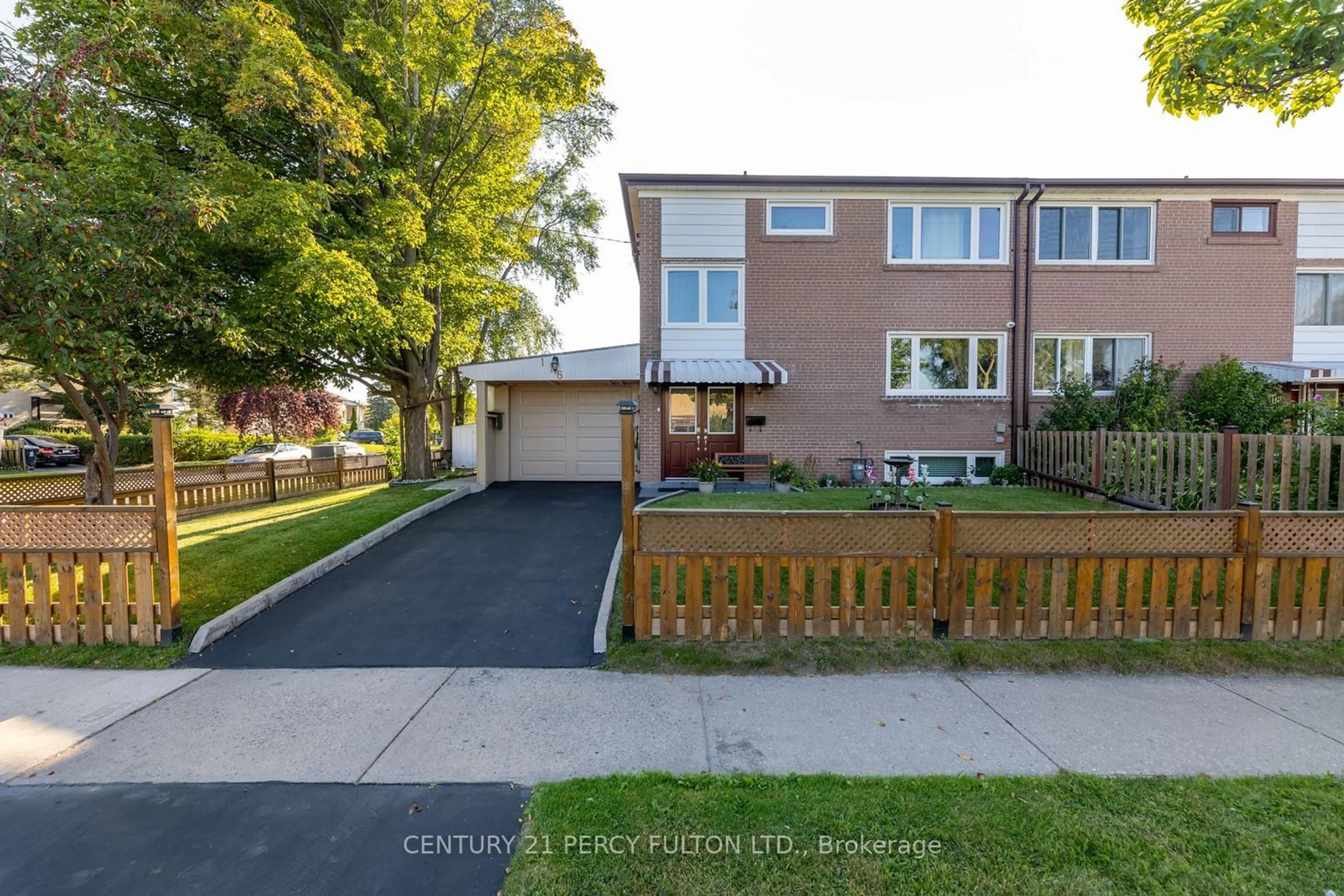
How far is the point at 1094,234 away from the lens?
12617 millimetres

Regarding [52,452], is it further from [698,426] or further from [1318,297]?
[1318,297]

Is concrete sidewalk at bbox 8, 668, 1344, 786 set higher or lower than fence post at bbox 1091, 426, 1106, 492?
lower

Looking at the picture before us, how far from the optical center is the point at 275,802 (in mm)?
3008

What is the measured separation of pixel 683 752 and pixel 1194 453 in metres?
7.24

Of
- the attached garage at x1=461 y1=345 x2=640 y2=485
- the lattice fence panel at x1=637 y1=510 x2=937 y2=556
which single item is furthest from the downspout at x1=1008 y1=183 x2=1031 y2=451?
the lattice fence panel at x1=637 y1=510 x2=937 y2=556

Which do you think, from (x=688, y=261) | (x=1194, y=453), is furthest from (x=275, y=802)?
(x=688, y=261)

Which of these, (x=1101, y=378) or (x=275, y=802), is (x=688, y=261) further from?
(x=275, y=802)

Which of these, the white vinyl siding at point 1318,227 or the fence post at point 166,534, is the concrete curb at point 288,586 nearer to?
the fence post at point 166,534

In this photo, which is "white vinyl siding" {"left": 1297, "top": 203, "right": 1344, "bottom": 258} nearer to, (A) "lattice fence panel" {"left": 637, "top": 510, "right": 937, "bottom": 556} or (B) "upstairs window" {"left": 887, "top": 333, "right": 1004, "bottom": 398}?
(B) "upstairs window" {"left": 887, "top": 333, "right": 1004, "bottom": 398}

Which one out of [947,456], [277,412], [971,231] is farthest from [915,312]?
[277,412]

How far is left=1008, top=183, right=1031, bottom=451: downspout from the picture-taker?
492 inches

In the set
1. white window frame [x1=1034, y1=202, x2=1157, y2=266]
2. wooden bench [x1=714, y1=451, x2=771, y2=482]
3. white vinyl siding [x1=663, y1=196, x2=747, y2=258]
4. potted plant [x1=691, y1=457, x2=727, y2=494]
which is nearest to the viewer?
potted plant [x1=691, y1=457, x2=727, y2=494]

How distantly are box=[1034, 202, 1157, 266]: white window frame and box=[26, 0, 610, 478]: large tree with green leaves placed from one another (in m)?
10.9

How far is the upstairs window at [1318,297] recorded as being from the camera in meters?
12.6
